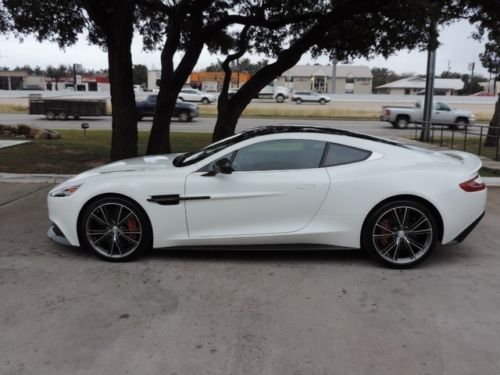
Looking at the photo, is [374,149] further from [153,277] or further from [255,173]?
[153,277]

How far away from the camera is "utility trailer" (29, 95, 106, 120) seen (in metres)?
29.2

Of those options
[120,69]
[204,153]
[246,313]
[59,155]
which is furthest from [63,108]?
[246,313]

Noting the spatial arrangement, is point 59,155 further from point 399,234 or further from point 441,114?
point 441,114

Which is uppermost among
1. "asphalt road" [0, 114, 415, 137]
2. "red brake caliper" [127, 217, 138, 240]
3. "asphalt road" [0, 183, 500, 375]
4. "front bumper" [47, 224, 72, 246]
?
"red brake caliper" [127, 217, 138, 240]

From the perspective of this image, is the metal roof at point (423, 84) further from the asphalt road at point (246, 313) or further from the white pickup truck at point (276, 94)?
the asphalt road at point (246, 313)

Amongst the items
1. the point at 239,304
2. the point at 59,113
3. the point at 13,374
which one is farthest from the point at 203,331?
the point at 59,113

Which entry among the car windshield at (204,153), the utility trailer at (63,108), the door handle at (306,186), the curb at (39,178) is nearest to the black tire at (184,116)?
the utility trailer at (63,108)

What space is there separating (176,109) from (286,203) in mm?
25775

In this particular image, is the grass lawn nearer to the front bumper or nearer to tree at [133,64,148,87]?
the front bumper

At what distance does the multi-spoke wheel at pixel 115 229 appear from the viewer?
5.07 m

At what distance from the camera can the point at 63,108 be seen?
29.2 m

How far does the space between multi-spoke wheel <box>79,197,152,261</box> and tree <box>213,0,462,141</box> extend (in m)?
6.39

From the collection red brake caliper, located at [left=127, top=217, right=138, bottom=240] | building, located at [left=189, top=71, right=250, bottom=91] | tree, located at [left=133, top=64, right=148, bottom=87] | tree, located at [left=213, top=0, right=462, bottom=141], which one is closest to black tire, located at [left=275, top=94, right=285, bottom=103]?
building, located at [left=189, top=71, right=250, bottom=91]

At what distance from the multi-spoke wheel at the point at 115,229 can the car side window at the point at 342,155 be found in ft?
6.40
